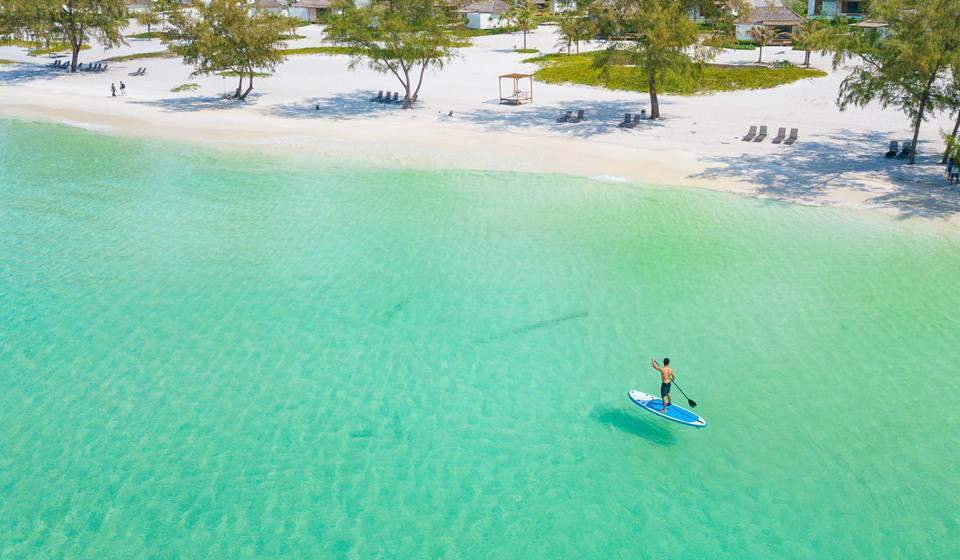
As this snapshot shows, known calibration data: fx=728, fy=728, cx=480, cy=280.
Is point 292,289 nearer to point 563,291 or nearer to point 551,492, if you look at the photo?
point 563,291

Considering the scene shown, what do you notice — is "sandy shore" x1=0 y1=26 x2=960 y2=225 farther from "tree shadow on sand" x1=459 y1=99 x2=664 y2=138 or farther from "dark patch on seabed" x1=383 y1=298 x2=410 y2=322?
"dark patch on seabed" x1=383 y1=298 x2=410 y2=322

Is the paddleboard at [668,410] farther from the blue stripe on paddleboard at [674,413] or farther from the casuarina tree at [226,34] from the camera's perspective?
the casuarina tree at [226,34]

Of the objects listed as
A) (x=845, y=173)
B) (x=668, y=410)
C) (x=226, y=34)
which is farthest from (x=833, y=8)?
(x=668, y=410)

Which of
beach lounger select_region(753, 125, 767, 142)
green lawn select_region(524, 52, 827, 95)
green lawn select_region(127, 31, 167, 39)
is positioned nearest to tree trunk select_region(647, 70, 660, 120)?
green lawn select_region(524, 52, 827, 95)

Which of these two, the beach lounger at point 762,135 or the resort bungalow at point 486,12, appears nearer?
the beach lounger at point 762,135

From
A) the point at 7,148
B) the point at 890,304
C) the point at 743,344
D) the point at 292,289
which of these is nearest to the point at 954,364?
the point at 890,304

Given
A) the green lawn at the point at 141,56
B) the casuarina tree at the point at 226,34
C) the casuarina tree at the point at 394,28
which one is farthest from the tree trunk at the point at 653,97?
the green lawn at the point at 141,56

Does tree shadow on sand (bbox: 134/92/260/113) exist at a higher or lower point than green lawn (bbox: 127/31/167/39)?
lower

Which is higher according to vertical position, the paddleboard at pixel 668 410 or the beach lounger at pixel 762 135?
the beach lounger at pixel 762 135
